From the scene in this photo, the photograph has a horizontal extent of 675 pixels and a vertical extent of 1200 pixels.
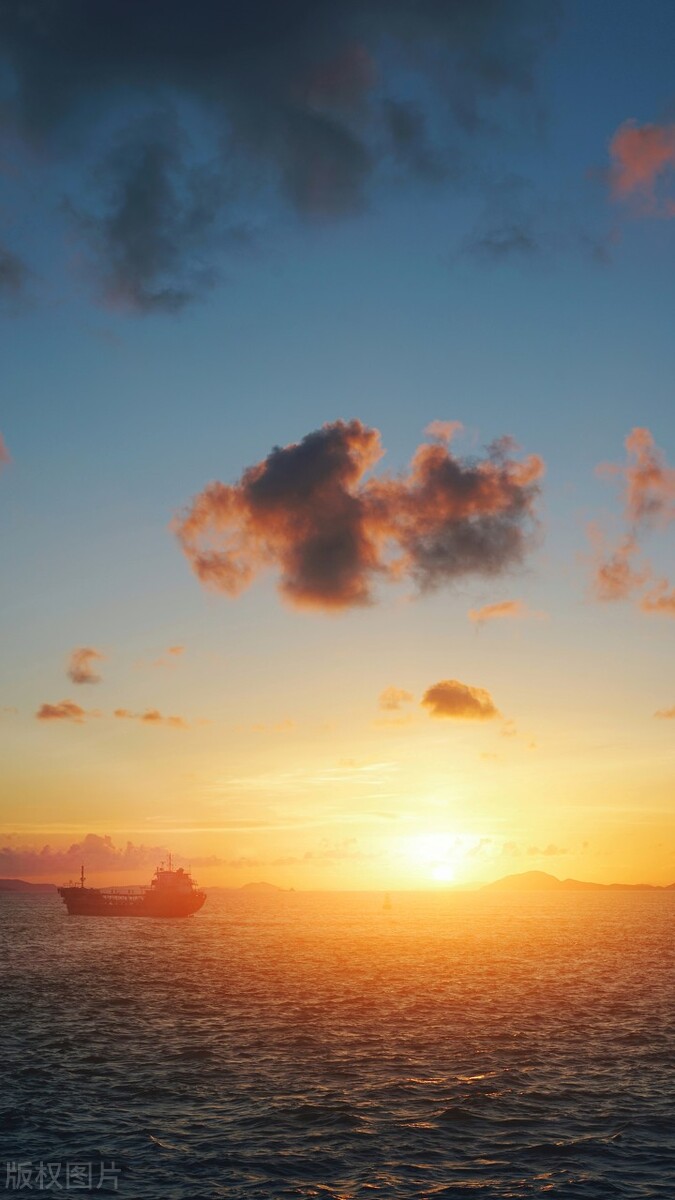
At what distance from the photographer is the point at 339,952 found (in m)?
132

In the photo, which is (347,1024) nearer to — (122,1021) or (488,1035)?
(488,1035)

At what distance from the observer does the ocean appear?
28.9 meters

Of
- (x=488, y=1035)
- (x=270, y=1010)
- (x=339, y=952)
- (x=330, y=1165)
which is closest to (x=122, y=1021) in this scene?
(x=270, y=1010)

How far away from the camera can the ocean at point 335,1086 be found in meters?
28.9

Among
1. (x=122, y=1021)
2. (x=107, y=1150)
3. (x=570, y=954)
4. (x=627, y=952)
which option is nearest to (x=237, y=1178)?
(x=107, y=1150)

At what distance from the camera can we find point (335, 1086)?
41.1 meters

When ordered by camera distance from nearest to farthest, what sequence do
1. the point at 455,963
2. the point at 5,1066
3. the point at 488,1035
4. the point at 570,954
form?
the point at 5,1066 → the point at 488,1035 → the point at 455,963 → the point at 570,954

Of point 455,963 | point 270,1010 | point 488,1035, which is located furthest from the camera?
point 455,963

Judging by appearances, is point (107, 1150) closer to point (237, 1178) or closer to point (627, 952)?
point (237, 1178)

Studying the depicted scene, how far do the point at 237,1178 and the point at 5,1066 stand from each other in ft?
77.8

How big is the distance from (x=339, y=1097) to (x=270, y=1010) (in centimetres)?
3033

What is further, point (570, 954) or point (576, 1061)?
point (570, 954)

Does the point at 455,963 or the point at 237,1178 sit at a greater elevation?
the point at 237,1178

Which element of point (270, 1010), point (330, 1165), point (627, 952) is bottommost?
point (627, 952)
